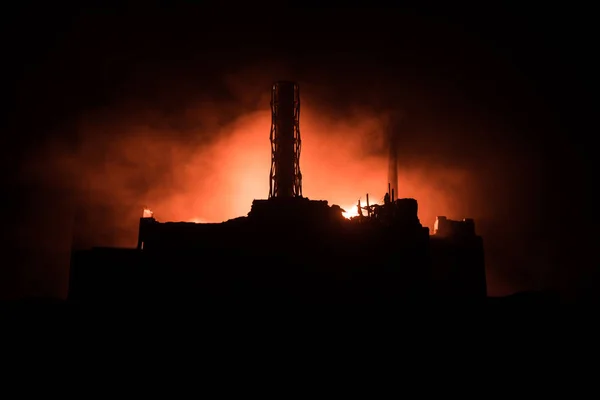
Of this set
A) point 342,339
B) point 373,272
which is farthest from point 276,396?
point 373,272

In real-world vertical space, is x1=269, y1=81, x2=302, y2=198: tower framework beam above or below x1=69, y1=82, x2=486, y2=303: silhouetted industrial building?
above

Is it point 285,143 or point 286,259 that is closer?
point 286,259

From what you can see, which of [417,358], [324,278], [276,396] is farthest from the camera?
[324,278]

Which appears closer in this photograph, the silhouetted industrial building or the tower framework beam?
the silhouetted industrial building

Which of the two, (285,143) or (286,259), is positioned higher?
(285,143)

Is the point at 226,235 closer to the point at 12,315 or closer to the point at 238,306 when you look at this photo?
the point at 238,306

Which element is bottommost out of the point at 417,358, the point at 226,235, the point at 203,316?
the point at 417,358

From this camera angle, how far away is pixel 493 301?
24047 millimetres

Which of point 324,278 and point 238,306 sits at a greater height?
point 324,278

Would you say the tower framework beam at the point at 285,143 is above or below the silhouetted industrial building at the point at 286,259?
above

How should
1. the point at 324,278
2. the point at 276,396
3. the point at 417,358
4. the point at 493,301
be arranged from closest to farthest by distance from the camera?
the point at 276,396, the point at 417,358, the point at 324,278, the point at 493,301

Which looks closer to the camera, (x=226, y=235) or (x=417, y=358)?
(x=417, y=358)

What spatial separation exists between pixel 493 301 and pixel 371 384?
29.0ft

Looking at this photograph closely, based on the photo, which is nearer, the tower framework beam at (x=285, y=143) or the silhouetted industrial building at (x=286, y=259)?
the silhouetted industrial building at (x=286, y=259)
